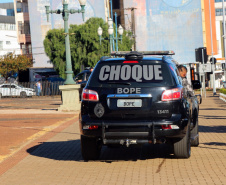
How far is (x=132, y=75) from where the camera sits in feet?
29.1

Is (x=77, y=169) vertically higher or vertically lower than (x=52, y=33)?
lower

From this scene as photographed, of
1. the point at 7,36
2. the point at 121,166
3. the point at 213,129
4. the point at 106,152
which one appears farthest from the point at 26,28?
the point at 121,166

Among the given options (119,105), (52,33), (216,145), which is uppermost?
(52,33)

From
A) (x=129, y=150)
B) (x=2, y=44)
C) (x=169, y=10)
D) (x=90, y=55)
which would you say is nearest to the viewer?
(x=129, y=150)

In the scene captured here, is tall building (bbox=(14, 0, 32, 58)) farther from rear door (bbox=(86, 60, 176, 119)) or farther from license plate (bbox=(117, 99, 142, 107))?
license plate (bbox=(117, 99, 142, 107))

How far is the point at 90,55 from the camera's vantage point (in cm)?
6169

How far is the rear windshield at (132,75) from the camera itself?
874 centimetres

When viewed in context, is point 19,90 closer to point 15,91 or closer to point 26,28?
point 15,91

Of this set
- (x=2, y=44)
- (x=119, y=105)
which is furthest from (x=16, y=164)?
(x=2, y=44)

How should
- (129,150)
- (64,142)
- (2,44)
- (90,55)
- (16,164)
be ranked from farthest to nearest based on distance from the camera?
(2,44) → (90,55) → (64,142) → (129,150) → (16,164)

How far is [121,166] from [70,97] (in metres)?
15.8

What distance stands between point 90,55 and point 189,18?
18934 millimetres

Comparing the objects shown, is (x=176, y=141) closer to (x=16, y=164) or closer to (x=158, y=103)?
(x=158, y=103)

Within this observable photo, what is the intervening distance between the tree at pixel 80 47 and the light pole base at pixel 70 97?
36382 millimetres
